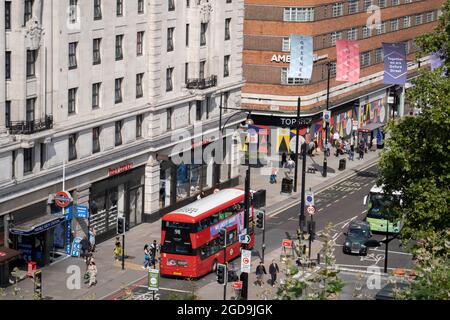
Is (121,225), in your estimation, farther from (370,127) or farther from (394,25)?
(394,25)

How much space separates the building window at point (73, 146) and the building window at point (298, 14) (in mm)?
40926

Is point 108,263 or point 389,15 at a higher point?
point 389,15

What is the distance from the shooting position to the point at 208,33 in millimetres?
84938

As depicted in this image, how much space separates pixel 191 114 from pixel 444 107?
30.6m

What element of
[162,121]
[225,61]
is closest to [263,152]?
[225,61]

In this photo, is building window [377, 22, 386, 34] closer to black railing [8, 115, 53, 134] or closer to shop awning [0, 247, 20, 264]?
black railing [8, 115, 53, 134]

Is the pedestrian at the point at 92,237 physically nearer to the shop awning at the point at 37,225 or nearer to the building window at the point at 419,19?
the shop awning at the point at 37,225

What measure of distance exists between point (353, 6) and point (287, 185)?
34.4 metres

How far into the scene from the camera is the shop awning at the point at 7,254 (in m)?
59.6

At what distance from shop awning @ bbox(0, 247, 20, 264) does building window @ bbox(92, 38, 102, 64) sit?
1501 cm

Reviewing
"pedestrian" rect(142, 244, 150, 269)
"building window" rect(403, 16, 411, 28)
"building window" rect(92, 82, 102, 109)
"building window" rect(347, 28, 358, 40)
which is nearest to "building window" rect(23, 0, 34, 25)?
"building window" rect(92, 82, 102, 109)

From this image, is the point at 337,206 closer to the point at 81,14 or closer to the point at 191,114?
the point at 191,114

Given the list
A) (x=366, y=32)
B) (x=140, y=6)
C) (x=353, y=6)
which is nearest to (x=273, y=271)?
(x=140, y=6)

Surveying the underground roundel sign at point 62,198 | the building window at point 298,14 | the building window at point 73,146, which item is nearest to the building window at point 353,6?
the building window at point 298,14
